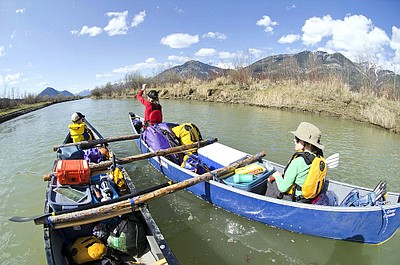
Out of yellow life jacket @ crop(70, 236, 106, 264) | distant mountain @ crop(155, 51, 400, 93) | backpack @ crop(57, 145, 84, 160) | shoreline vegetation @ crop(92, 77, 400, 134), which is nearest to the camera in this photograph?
yellow life jacket @ crop(70, 236, 106, 264)

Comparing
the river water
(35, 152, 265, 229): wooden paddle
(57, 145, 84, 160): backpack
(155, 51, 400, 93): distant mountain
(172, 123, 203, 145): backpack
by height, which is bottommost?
the river water

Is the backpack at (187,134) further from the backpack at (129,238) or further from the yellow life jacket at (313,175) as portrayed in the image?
the backpack at (129,238)

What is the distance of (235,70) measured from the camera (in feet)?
87.6

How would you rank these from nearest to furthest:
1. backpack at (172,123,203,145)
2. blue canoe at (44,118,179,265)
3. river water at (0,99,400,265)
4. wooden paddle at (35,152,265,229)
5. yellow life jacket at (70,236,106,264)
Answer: blue canoe at (44,118,179,265)
yellow life jacket at (70,236,106,264)
wooden paddle at (35,152,265,229)
river water at (0,99,400,265)
backpack at (172,123,203,145)

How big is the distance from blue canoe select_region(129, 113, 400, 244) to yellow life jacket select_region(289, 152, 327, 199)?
20 cm

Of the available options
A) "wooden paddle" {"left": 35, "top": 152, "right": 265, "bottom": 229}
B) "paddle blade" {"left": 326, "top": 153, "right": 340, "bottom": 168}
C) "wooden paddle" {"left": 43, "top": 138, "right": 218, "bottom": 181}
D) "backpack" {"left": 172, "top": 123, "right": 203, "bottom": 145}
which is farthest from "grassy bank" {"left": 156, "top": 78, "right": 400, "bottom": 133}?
"wooden paddle" {"left": 35, "top": 152, "right": 265, "bottom": 229}

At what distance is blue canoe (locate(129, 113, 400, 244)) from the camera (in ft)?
10.5

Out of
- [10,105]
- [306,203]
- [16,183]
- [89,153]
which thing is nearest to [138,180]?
[89,153]

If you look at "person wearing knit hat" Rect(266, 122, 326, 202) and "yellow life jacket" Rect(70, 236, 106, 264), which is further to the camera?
"person wearing knit hat" Rect(266, 122, 326, 202)

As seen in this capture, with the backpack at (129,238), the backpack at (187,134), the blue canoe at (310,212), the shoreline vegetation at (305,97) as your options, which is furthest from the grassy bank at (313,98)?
the backpack at (129,238)

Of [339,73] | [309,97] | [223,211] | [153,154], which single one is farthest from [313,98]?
[223,211]

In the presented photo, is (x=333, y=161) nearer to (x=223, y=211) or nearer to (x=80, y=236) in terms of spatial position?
(x=223, y=211)

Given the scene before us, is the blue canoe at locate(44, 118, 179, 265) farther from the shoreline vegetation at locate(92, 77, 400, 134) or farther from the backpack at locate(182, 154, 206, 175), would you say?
the shoreline vegetation at locate(92, 77, 400, 134)

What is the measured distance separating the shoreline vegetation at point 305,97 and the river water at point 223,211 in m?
1.42
